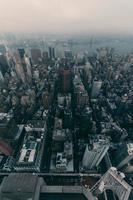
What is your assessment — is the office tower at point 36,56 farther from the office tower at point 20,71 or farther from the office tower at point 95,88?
the office tower at point 95,88

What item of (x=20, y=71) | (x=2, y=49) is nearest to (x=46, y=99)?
(x=20, y=71)

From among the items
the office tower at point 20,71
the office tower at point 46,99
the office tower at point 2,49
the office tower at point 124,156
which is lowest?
the office tower at point 124,156

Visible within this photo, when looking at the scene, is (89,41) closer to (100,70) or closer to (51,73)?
(100,70)

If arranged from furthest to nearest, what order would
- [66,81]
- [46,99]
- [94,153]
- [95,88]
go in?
[66,81] → [95,88] → [46,99] → [94,153]

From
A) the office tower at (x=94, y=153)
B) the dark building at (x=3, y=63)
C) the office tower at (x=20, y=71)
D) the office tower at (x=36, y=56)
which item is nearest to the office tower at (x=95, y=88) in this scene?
the office tower at (x=20, y=71)

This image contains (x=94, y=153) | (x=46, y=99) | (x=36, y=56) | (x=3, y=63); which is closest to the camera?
(x=94, y=153)

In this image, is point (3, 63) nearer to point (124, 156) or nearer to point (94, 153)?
point (94, 153)

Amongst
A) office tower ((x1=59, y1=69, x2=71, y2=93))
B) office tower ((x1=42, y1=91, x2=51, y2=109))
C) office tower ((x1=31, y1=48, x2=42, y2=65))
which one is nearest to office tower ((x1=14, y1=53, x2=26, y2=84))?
office tower ((x1=31, y1=48, x2=42, y2=65))

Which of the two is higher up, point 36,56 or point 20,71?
point 36,56

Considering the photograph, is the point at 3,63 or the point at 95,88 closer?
the point at 95,88
